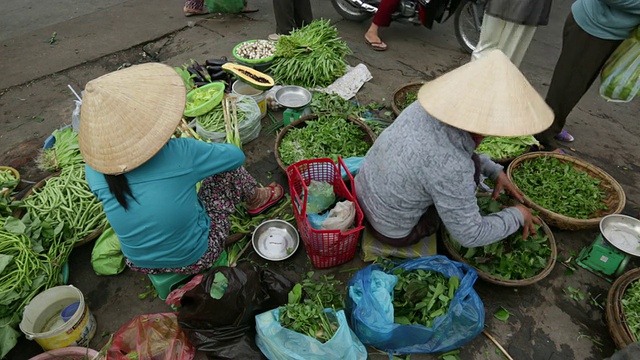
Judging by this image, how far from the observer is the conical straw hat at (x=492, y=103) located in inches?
68.6

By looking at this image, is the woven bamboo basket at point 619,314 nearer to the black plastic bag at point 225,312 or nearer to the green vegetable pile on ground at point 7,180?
the black plastic bag at point 225,312

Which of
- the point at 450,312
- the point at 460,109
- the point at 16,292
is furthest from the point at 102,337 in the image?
the point at 460,109

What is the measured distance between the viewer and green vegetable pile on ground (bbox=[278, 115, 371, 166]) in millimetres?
3236

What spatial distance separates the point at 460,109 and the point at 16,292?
2.76m

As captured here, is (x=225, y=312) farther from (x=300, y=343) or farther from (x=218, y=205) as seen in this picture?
(x=218, y=205)

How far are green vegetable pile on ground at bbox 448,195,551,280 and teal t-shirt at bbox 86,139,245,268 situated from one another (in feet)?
5.82

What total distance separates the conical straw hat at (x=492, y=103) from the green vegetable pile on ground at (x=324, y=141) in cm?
146

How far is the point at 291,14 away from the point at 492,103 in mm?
3915

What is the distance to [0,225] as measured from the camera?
2445 millimetres

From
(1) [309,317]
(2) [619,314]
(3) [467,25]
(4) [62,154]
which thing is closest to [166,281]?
(1) [309,317]

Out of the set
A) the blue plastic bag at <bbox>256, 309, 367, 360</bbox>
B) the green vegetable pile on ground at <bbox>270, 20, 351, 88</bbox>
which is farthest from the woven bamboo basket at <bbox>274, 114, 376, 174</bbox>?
the blue plastic bag at <bbox>256, 309, 367, 360</bbox>

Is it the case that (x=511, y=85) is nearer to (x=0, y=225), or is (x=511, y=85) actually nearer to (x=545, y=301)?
(x=545, y=301)

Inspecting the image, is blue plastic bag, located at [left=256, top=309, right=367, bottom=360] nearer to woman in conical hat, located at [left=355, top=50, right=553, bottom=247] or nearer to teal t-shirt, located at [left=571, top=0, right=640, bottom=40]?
woman in conical hat, located at [left=355, top=50, right=553, bottom=247]

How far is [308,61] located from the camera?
4.23 metres
